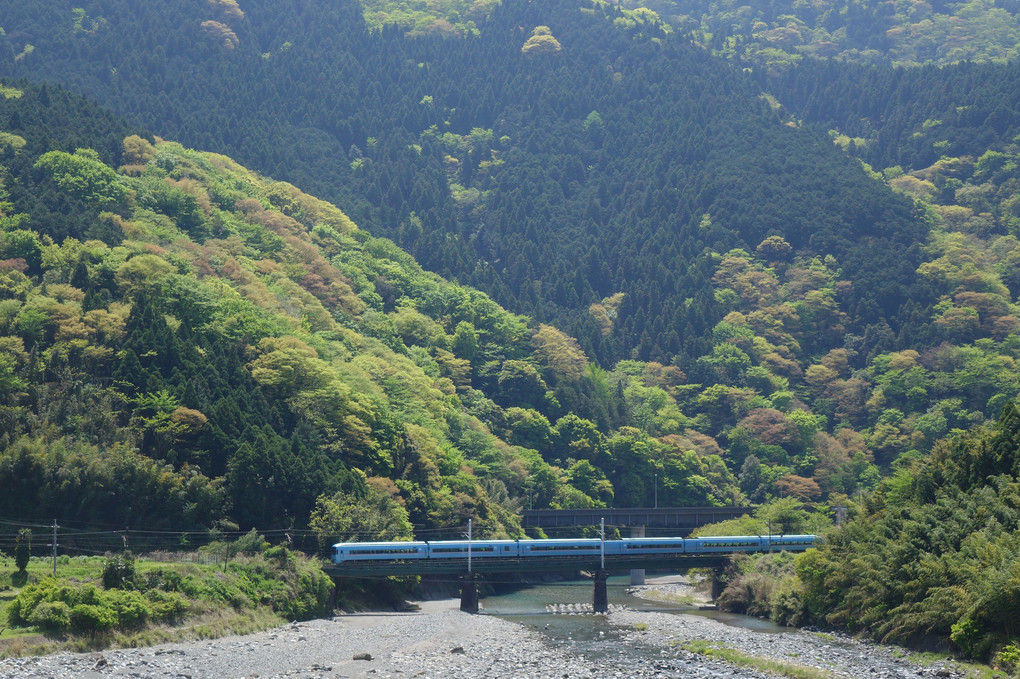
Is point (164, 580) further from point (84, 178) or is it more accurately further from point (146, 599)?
point (84, 178)

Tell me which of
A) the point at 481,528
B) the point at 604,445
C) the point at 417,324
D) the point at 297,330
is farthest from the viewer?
the point at 417,324

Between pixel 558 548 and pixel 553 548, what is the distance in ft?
1.29

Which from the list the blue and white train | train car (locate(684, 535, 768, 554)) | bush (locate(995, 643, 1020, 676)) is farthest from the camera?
train car (locate(684, 535, 768, 554))

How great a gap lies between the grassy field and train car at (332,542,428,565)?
422 cm

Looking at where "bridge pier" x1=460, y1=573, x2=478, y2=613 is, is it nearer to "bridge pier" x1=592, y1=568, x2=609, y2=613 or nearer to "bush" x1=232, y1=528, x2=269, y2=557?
"bridge pier" x1=592, y1=568, x2=609, y2=613

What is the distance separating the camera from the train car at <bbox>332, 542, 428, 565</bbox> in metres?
83.3

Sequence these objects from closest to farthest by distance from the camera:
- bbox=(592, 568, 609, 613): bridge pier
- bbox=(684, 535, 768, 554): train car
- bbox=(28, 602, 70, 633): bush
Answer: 1. bbox=(28, 602, 70, 633): bush
2. bbox=(592, 568, 609, 613): bridge pier
3. bbox=(684, 535, 768, 554): train car

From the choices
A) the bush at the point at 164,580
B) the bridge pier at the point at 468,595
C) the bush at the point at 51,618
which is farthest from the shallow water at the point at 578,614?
the bush at the point at 51,618

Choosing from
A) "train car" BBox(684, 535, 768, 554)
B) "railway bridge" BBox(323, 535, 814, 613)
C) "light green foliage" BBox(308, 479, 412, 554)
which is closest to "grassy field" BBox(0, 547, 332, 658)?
"railway bridge" BBox(323, 535, 814, 613)

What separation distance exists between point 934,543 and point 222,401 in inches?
2161

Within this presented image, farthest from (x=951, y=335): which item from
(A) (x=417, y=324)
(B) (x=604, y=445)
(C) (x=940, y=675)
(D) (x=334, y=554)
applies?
(C) (x=940, y=675)

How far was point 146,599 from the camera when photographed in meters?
60.6

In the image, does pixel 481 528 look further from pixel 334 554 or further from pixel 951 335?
pixel 951 335

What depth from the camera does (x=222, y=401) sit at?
3738 inches
